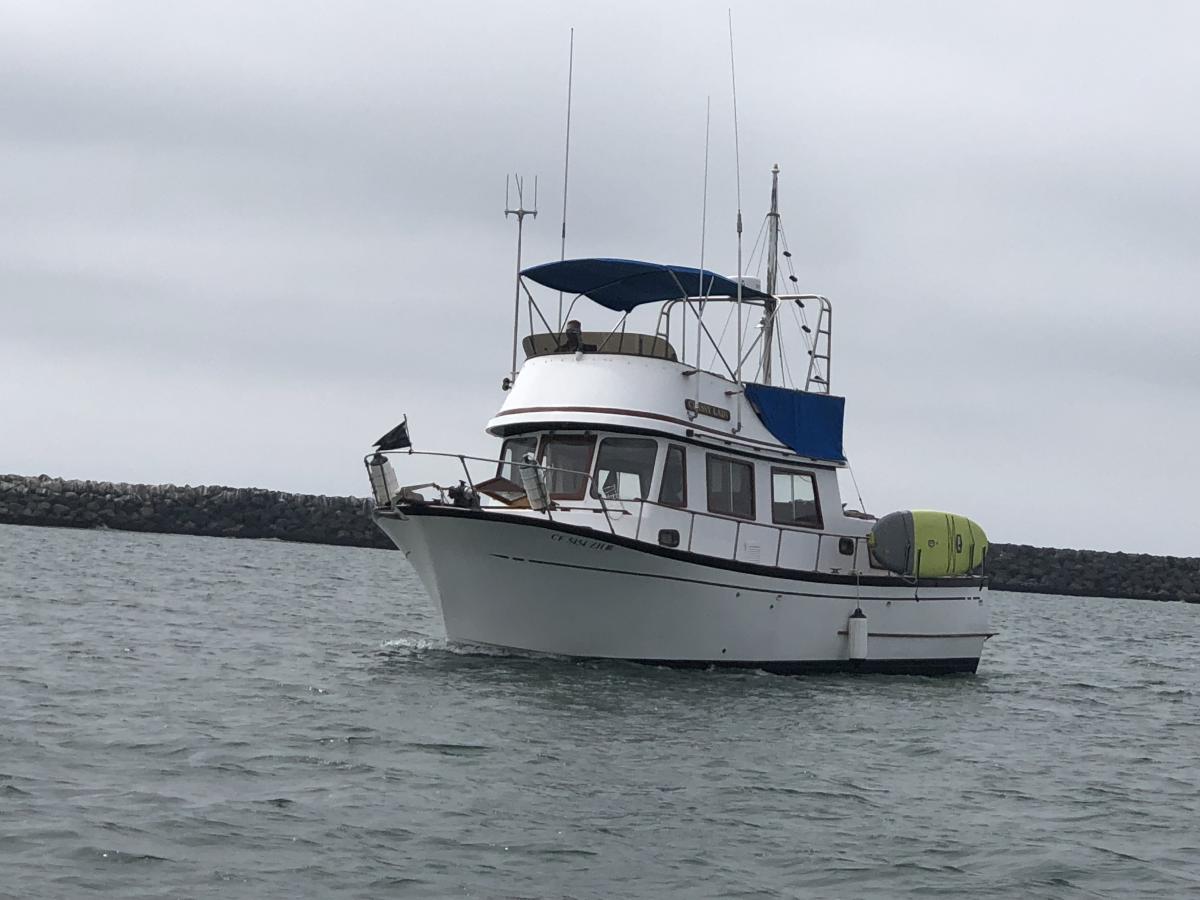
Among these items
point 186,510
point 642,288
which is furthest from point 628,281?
point 186,510

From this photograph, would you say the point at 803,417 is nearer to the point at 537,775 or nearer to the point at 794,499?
the point at 794,499

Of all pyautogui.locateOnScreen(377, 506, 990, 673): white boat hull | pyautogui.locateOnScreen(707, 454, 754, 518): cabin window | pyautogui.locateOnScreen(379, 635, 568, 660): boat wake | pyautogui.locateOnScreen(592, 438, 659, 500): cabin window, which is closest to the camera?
pyautogui.locateOnScreen(377, 506, 990, 673): white boat hull

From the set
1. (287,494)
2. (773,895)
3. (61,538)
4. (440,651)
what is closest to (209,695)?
(440,651)

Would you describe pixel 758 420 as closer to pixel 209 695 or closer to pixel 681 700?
pixel 681 700

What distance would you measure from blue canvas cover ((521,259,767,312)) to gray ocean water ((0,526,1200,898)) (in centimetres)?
500

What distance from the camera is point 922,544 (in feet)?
65.1

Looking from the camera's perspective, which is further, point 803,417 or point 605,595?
point 803,417

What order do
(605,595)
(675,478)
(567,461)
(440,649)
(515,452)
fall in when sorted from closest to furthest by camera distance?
(605,595) < (675,478) < (567,461) < (440,649) < (515,452)

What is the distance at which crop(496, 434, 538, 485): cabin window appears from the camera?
18647 millimetres

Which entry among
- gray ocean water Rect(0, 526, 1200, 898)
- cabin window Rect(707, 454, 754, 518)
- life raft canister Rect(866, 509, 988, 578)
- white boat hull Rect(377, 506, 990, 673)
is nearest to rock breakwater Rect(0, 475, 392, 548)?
gray ocean water Rect(0, 526, 1200, 898)

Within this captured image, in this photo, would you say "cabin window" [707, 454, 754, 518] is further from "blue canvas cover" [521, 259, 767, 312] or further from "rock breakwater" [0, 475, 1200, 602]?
"rock breakwater" [0, 475, 1200, 602]

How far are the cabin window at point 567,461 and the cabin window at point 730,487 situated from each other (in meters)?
1.52

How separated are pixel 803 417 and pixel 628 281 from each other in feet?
9.52

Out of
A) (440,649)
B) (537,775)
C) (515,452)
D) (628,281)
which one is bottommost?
(537,775)
